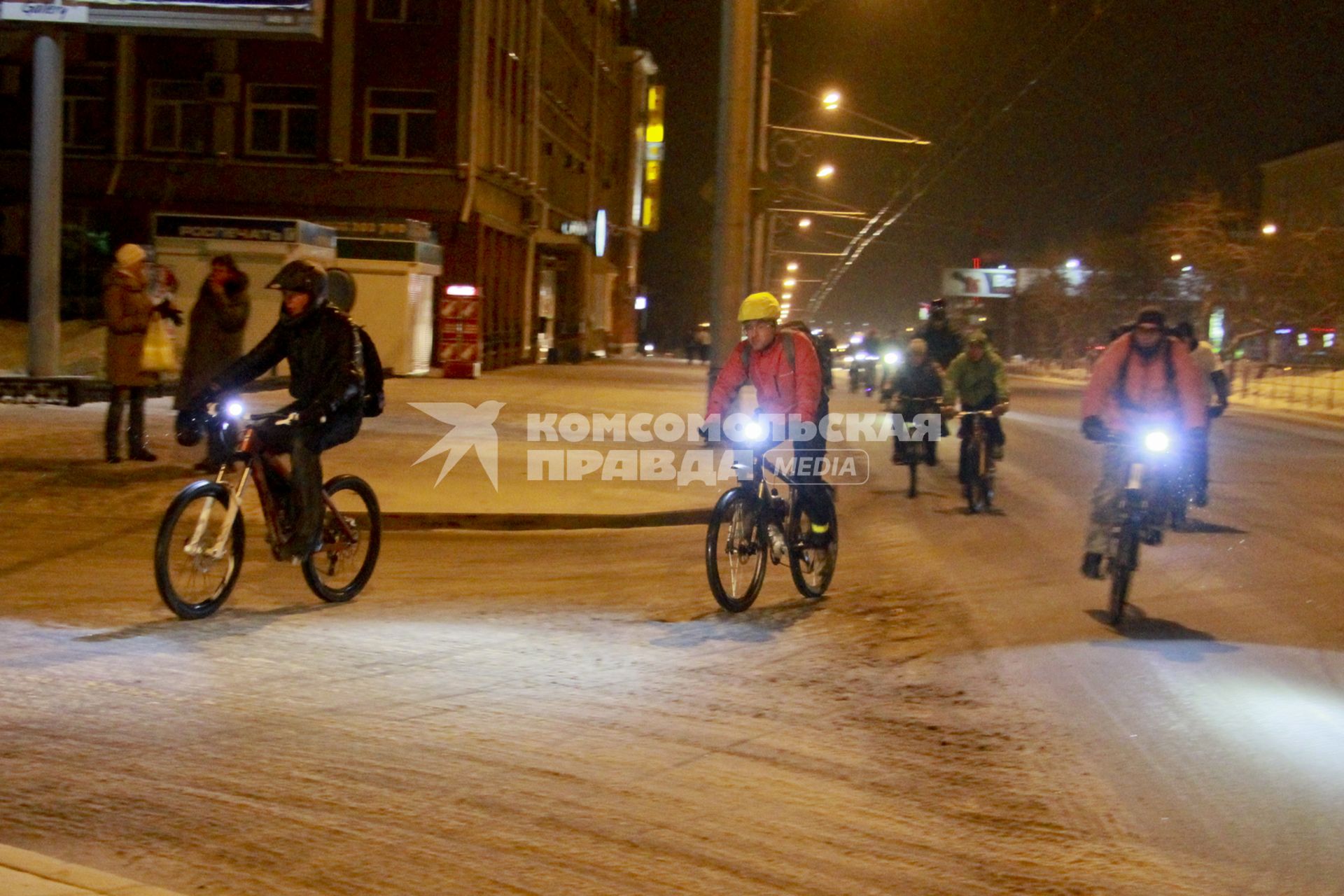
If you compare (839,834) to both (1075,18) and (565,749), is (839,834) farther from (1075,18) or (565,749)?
(1075,18)

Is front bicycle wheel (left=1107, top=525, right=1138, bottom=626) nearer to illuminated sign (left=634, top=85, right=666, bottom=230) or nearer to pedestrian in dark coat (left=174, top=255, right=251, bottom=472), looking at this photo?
pedestrian in dark coat (left=174, top=255, right=251, bottom=472)

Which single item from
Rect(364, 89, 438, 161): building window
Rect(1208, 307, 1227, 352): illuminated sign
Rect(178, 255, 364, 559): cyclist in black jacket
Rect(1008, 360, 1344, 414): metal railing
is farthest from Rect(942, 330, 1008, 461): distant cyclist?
Rect(1208, 307, 1227, 352): illuminated sign

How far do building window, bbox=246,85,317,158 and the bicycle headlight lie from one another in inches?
1277

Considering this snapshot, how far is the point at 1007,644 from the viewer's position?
803cm

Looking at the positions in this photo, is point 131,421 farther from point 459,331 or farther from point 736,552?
point 459,331

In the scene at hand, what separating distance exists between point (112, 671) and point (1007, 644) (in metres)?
4.53

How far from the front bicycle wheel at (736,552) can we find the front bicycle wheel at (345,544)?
2.01 m

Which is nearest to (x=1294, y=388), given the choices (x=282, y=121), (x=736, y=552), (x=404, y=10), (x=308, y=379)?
(x=404, y=10)

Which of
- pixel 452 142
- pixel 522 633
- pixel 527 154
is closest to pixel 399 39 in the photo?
pixel 452 142

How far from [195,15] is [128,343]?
6202 millimetres

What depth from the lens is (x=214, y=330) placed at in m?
13.3

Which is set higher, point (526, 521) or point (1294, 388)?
point (1294, 388)

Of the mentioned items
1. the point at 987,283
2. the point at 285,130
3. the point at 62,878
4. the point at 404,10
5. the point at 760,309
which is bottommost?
the point at 62,878

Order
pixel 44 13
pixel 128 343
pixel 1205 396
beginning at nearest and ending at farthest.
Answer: pixel 1205 396 → pixel 128 343 → pixel 44 13
